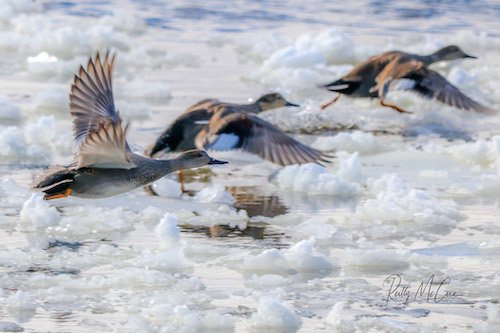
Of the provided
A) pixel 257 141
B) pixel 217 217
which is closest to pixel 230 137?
pixel 257 141

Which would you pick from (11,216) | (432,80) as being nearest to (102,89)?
(11,216)

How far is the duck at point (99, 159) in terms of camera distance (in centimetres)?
705

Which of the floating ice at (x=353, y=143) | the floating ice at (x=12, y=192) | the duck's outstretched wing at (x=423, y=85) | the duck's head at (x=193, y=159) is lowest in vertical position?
the floating ice at (x=353, y=143)

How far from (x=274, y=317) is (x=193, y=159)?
7.35ft

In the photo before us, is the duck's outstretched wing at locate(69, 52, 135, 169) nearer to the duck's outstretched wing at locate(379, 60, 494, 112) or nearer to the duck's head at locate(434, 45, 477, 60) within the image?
the duck's outstretched wing at locate(379, 60, 494, 112)

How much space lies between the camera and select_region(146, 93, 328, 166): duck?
931 centimetres

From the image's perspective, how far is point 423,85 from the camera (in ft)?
39.0

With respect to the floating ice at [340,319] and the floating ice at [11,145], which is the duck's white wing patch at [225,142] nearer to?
the floating ice at [11,145]

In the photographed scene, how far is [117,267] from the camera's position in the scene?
693cm

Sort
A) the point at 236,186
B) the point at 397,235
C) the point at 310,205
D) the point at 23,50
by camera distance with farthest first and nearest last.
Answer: the point at 23,50 → the point at 236,186 → the point at 310,205 → the point at 397,235

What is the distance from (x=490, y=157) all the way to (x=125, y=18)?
25.2 feet

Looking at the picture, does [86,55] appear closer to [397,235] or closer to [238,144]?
[238,144]

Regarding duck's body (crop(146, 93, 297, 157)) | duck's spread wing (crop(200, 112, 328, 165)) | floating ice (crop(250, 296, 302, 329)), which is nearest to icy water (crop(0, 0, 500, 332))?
floating ice (crop(250, 296, 302, 329))

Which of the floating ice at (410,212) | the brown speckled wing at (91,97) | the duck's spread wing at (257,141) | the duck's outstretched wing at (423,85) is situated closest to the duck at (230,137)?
the duck's spread wing at (257,141)
